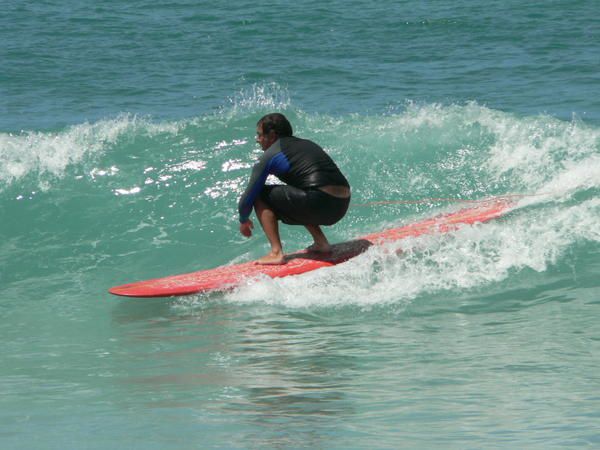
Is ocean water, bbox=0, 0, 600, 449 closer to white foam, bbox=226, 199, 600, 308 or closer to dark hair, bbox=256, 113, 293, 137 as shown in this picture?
white foam, bbox=226, 199, 600, 308

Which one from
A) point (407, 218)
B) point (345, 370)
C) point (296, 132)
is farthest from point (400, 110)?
point (345, 370)

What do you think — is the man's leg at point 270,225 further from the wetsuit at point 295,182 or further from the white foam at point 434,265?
the white foam at point 434,265

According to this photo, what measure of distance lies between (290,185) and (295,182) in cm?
5

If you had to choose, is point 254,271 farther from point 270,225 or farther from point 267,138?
point 267,138

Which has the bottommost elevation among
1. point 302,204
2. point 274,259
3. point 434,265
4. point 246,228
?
point 434,265

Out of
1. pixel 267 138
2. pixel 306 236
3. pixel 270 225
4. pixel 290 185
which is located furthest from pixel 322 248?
pixel 306 236

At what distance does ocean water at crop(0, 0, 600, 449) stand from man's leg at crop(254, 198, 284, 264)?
0.29 m

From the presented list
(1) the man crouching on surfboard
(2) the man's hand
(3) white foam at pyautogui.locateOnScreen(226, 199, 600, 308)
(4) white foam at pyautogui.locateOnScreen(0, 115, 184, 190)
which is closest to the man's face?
(1) the man crouching on surfboard

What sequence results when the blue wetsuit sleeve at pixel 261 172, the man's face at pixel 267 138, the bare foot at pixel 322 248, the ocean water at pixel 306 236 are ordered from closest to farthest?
the ocean water at pixel 306 236 → the blue wetsuit sleeve at pixel 261 172 → the man's face at pixel 267 138 → the bare foot at pixel 322 248

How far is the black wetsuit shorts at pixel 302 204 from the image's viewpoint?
7.02 m

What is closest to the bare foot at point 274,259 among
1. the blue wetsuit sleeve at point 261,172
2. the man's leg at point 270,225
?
the man's leg at point 270,225

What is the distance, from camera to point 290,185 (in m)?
7.10

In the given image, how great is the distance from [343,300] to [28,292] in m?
2.52

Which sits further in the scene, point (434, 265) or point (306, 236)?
point (306, 236)
